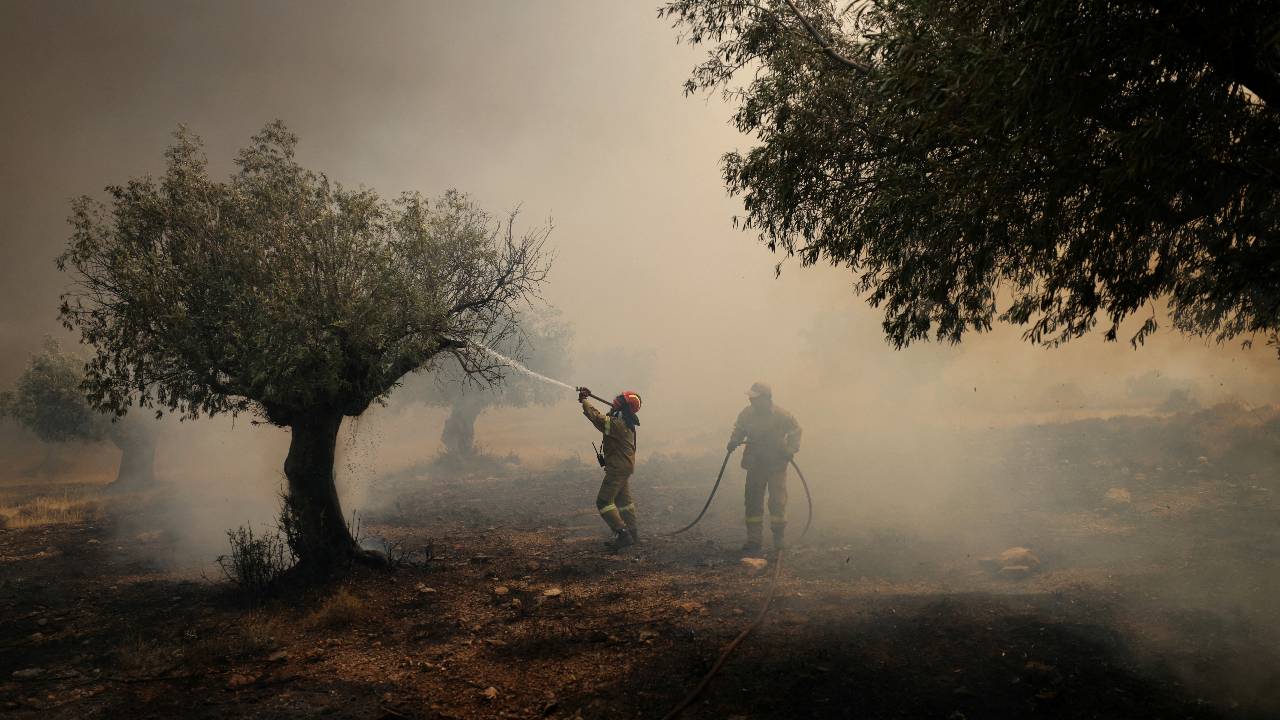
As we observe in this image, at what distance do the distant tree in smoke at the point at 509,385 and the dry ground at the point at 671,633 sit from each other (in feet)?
57.4

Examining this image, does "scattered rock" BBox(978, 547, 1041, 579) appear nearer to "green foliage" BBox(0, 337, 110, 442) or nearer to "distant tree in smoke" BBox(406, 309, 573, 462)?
"distant tree in smoke" BBox(406, 309, 573, 462)

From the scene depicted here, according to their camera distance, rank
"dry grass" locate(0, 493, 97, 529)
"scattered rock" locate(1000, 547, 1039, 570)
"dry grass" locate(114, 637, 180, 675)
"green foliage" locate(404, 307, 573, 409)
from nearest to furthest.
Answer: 1. "dry grass" locate(114, 637, 180, 675)
2. "scattered rock" locate(1000, 547, 1039, 570)
3. "dry grass" locate(0, 493, 97, 529)
4. "green foliage" locate(404, 307, 573, 409)

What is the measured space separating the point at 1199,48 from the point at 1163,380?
44.2 meters

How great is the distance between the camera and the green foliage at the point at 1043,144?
12.9 ft

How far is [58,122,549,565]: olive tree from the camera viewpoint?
810 cm

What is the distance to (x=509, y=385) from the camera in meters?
29.7

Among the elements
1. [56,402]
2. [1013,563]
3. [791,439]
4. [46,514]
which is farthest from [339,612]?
[56,402]

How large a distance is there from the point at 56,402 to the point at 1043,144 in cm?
3188

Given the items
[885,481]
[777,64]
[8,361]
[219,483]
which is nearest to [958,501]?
[885,481]

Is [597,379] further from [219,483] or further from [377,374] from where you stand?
[377,374]

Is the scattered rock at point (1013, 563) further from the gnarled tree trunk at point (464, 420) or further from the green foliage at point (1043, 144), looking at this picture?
the gnarled tree trunk at point (464, 420)

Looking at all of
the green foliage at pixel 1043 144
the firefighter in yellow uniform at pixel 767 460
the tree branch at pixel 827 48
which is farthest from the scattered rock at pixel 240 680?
the tree branch at pixel 827 48

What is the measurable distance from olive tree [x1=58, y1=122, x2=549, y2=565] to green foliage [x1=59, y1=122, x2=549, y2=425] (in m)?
0.02

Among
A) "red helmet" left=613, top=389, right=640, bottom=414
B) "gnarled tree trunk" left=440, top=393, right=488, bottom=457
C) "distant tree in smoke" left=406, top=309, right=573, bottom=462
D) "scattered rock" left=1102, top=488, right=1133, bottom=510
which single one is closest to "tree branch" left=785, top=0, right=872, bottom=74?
"red helmet" left=613, top=389, right=640, bottom=414
